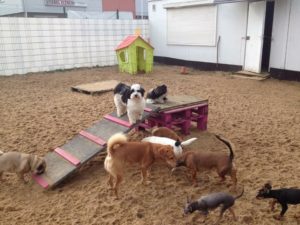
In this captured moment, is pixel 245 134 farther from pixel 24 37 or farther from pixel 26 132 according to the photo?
pixel 24 37

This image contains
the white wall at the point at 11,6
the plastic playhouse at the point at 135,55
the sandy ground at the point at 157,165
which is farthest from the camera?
the white wall at the point at 11,6

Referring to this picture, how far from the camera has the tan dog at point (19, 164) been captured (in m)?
3.46

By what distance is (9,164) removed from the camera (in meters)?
3.46

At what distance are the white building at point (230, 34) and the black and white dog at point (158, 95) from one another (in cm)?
589

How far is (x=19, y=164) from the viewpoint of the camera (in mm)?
3477

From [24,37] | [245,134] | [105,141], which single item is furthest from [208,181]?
[24,37]

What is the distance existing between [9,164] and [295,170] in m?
3.40

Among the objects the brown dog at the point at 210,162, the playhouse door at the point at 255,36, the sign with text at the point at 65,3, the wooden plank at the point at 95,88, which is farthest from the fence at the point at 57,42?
the sign with text at the point at 65,3

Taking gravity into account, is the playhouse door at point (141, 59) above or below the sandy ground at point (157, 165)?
above

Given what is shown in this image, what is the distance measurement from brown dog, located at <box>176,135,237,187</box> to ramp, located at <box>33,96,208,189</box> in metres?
1.01

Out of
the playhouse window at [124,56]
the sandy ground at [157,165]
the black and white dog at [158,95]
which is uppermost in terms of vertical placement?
the playhouse window at [124,56]

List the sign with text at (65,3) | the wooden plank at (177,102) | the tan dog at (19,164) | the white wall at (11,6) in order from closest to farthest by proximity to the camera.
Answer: the tan dog at (19,164), the wooden plank at (177,102), the white wall at (11,6), the sign with text at (65,3)

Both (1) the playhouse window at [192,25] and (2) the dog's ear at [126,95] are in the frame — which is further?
(1) the playhouse window at [192,25]

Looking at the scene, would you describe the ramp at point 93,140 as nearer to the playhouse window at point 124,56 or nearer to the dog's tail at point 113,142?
the dog's tail at point 113,142
